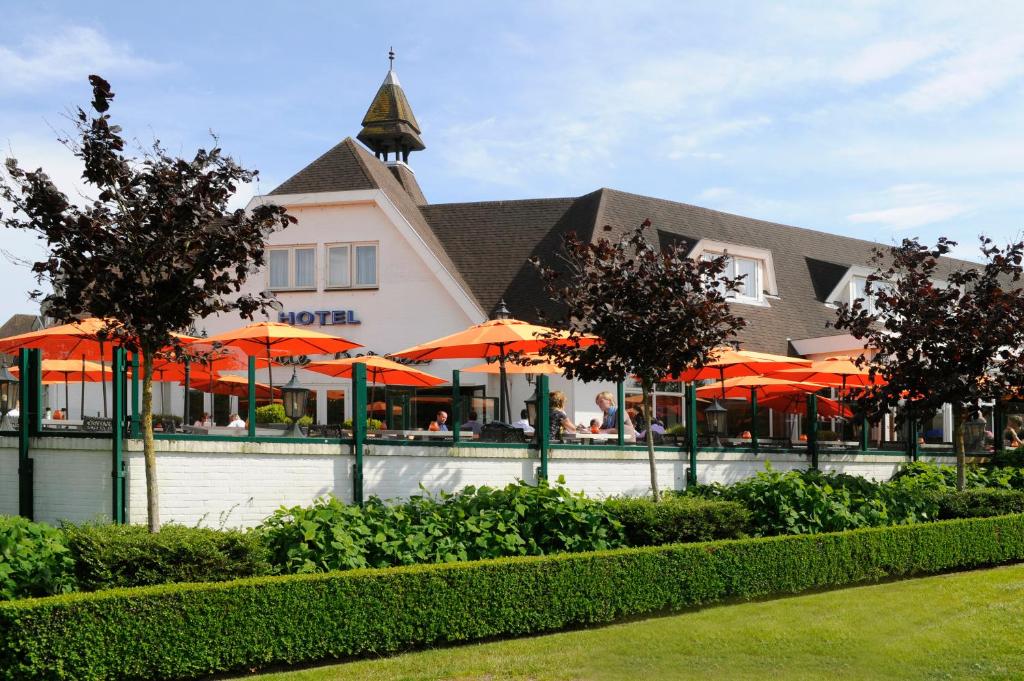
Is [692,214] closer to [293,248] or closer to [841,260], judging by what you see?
[841,260]

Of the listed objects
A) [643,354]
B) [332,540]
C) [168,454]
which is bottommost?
[332,540]

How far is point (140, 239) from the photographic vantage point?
11633mm

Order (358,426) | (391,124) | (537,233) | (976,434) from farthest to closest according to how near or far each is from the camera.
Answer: (391,124)
(537,233)
(976,434)
(358,426)

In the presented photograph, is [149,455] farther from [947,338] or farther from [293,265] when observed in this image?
[293,265]

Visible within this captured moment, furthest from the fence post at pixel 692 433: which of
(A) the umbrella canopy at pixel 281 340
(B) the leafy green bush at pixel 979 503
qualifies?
(A) the umbrella canopy at pixel 281 340

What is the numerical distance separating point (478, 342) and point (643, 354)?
2.83m

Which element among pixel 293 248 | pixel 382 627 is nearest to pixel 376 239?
pixel 293 248

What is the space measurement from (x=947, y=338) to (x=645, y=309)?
233 inches

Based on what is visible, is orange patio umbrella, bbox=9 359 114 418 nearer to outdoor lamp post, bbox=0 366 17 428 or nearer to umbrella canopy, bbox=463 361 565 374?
outdoor lamp post, bbox=0 366 17 428

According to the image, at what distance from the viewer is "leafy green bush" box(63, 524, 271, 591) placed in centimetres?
1052

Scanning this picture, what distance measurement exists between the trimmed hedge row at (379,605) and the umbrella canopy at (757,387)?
20.4ft

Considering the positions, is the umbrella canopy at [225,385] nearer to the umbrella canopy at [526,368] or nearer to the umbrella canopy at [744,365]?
the umbrella canopy at [526,368]

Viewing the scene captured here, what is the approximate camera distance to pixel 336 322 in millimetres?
28031

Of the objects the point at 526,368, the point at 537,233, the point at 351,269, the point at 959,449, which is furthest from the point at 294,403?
the point at 537,233
